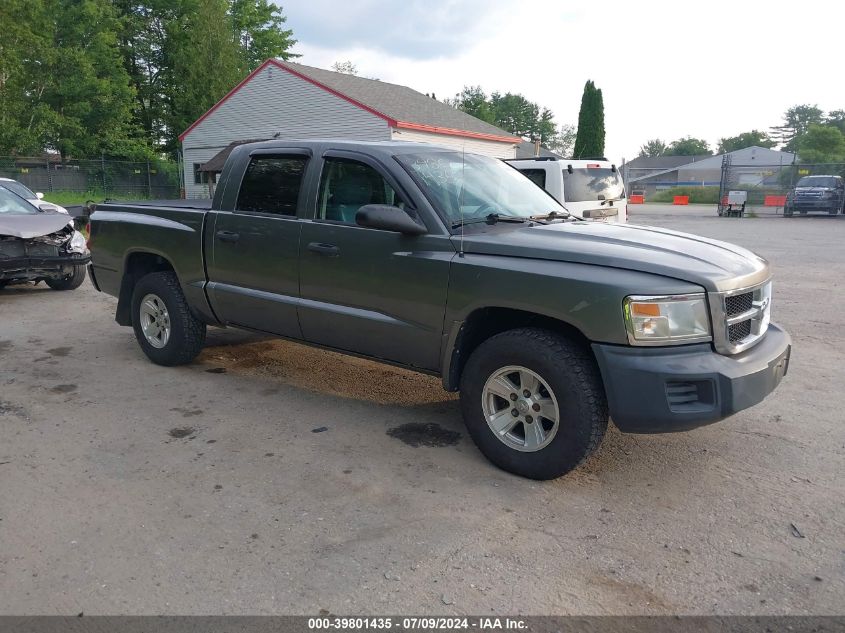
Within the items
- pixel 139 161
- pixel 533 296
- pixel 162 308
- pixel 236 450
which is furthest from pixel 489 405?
pixel 139 161

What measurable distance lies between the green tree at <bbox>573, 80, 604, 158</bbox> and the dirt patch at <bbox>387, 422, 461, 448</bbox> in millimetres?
35091

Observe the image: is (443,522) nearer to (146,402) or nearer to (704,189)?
(146,402)

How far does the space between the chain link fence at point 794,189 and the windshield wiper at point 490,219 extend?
94.8 ft

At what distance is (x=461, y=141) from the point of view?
27.9 meters

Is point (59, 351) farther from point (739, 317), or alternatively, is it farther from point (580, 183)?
point (580, 183)

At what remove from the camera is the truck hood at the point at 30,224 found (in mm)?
8547

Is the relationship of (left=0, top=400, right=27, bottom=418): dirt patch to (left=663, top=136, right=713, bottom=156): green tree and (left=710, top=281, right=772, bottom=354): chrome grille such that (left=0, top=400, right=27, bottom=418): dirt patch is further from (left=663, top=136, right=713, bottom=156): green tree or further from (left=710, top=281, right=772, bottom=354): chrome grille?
(left=663, top=136, right=713, bottom=156): green tree

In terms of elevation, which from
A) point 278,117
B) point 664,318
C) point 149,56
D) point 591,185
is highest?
point 149,56

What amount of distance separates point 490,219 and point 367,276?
85cm

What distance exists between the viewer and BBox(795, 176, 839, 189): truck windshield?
93.8ft

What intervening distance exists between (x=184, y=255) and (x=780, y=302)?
24.2 ft

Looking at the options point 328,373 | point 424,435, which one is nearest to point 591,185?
point 328,373

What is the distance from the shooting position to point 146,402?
492 centimetres

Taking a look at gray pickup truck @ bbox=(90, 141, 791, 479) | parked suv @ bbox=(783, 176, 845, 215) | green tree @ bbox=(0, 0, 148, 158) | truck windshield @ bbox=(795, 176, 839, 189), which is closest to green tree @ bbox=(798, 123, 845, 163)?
truck windshield @ bbox=(795, 176, 839, 189)
